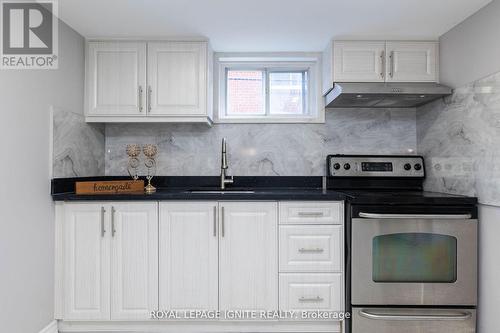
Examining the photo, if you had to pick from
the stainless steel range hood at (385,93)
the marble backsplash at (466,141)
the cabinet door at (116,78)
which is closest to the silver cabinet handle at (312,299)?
the marble backsplash at (466,141)

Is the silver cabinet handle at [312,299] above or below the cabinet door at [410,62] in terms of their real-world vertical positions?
below

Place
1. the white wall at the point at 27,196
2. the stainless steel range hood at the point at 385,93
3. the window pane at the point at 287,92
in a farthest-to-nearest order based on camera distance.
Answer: the window pane at the point at 287,92 < the stainless steel range hood at the point at 385,93 < the white wall at the point at 27,196

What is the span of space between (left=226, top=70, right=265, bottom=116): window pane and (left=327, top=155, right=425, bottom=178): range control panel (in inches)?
33.1

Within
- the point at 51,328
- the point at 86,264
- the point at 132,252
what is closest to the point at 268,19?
the point at 132,252

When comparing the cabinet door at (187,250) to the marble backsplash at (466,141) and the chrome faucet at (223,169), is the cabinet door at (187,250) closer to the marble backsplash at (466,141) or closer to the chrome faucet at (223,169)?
the chrome faucet at (223,169)

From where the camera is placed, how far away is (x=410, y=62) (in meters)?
2.48

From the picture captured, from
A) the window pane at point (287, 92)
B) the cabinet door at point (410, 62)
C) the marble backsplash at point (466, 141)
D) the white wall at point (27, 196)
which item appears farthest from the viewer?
the window pane at point (287, 92)

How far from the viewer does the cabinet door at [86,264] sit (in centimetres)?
215

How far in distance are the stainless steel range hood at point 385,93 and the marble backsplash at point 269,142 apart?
275 millimetres

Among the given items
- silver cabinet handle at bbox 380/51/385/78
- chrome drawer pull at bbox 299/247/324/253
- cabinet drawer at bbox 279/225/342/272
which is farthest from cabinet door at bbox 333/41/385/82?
chrome drawer pull at bbox 299/247/324/253

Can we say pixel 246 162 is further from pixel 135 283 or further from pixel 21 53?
pixel 21 53

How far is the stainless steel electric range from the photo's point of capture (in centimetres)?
200

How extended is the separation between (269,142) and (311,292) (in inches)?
49.8

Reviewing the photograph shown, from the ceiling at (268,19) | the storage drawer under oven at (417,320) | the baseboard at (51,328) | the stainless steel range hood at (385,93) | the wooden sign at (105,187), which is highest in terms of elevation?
the ceiling at (268,19)
